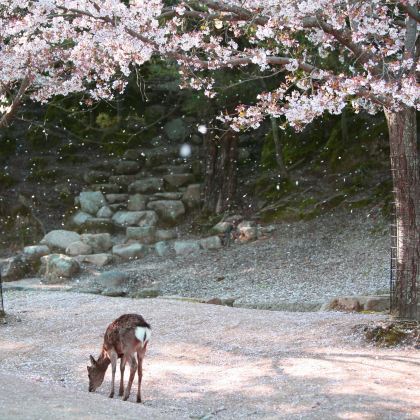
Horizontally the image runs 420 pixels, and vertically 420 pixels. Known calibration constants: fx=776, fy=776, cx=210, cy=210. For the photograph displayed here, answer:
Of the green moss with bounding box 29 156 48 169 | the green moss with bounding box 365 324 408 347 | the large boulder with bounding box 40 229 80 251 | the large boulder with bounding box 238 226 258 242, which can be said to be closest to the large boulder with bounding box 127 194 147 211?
the large boulder with bounding box 40 229 80 251

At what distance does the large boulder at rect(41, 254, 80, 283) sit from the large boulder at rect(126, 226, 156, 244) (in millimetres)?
2085

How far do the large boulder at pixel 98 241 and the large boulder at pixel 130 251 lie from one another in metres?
A: 0.30

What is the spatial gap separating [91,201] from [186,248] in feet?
10.9

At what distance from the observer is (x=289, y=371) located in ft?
23.1

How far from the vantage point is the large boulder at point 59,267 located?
14.2 metres

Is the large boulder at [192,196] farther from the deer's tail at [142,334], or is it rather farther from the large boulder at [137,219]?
the deer's tail at [142,334]

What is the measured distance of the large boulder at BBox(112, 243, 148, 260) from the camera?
1552cm

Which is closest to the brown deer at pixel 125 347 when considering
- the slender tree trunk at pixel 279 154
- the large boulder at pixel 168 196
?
the slender tree trunk at pixel 279 154

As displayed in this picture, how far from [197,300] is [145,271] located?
8.56 ft

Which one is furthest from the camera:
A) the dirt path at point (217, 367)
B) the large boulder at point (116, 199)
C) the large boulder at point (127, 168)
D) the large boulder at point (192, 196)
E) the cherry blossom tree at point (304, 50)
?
the large boulder at point (127, 168)

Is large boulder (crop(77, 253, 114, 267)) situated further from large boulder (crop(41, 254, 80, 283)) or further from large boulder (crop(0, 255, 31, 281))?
large boulder (crop(0, 255, 31, 281))

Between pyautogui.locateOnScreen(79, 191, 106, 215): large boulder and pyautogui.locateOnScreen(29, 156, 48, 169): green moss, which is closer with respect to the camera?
pyautogui.locateOnScreen(79, 191, 106, 215): large boulder

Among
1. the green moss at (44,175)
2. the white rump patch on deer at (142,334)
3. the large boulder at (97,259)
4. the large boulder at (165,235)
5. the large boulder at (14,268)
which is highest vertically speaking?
the green moss at (44,175)

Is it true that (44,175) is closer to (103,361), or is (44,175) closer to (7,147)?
(7,147)
